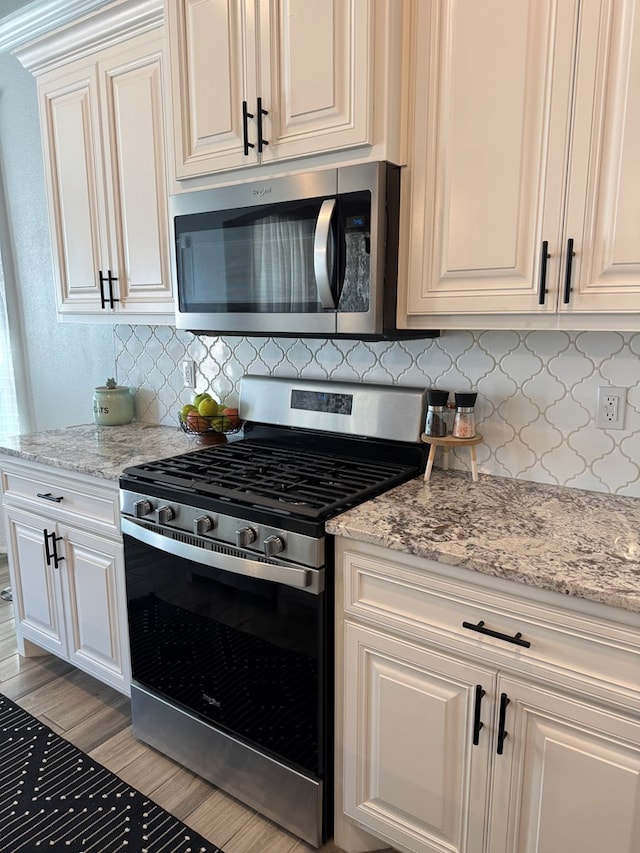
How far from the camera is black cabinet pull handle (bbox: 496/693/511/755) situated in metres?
1.28

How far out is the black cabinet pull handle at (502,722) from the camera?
1280 millimetres

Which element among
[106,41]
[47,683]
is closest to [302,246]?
[106,41]

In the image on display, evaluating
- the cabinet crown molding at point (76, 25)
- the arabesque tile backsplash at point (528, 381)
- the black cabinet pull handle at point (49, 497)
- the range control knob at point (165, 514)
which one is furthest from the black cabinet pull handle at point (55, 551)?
the cabinet crown molding at point (76, 25)

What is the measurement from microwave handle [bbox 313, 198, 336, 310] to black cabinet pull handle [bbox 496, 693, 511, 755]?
105 cm

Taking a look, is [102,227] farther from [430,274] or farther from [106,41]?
[430,274]

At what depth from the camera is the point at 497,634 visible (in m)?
1.27

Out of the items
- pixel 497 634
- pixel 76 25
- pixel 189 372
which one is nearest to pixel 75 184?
pixel 76 25

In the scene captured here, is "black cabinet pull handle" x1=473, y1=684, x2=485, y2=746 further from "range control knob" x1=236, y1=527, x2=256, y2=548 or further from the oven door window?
"range control knob" x1=236, y1=527, x2=256, y2=548

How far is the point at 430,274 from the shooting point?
1.60 metres

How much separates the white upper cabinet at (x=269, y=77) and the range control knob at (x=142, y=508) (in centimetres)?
105

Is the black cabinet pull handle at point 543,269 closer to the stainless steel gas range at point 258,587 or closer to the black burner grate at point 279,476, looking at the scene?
the stainless steel gas range at point 258,587

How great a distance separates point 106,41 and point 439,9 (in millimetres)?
1341

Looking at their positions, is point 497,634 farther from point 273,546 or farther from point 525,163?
point 525,163

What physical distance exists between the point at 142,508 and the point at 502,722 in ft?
3.77
